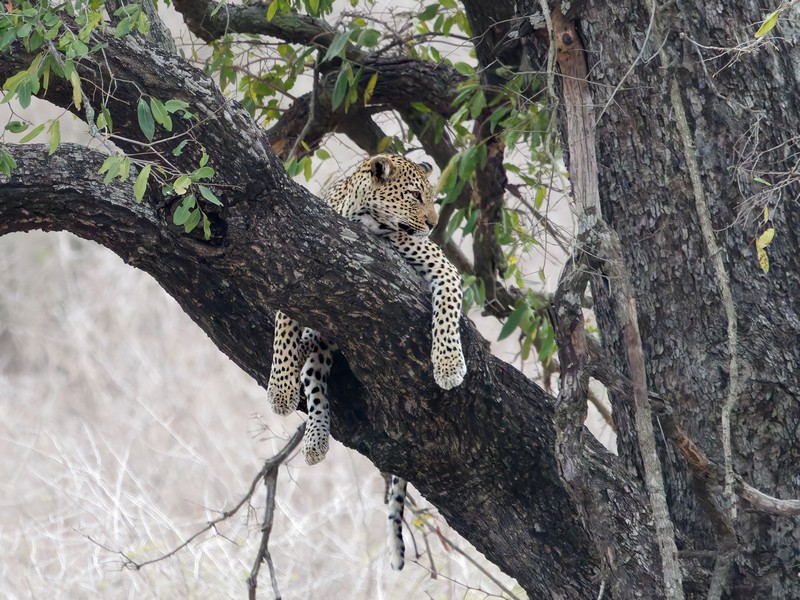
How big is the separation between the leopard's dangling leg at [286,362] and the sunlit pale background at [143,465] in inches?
160

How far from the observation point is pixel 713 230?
11.2 feet

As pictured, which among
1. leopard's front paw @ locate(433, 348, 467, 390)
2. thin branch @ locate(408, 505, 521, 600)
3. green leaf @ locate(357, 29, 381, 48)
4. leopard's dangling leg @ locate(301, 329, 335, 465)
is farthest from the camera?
thin branch @ locate(408, 505, 521, 600)

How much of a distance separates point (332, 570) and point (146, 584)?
1898 mm

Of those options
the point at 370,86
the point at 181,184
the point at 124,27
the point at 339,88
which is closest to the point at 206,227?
the point at 181,184

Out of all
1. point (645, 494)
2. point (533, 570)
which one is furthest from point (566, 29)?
point (533, 570)

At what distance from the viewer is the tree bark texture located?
11.2 feet

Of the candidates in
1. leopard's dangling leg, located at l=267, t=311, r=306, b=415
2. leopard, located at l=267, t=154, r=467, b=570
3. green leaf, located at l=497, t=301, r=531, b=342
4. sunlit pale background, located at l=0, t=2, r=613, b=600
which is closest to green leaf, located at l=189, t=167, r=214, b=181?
leopard, located at l=267, t=154, r=467, b=570

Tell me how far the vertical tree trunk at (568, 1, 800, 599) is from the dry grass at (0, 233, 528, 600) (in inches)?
189

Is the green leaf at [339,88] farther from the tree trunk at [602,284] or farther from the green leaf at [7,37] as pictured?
the green leaf at [7,37]

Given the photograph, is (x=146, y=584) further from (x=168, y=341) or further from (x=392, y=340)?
(x=392, y=340)

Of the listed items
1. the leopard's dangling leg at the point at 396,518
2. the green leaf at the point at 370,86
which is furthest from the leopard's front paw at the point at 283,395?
the green leaf at the point at 370,86

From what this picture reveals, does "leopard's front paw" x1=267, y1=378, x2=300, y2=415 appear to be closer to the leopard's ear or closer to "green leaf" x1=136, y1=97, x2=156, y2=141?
the leopard's ear

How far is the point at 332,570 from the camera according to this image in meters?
11.5

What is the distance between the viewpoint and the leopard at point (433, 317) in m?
3.49
